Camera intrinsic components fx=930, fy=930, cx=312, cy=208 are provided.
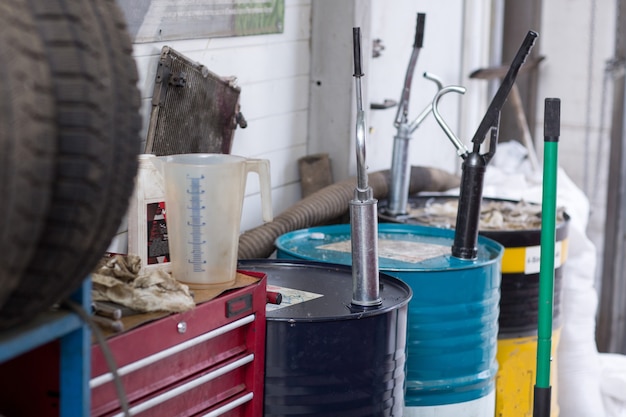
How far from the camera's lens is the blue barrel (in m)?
2.03

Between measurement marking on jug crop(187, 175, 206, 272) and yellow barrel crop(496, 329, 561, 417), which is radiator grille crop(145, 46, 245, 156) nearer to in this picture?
measurement marking on jug crop(187, 175, 206, 272)

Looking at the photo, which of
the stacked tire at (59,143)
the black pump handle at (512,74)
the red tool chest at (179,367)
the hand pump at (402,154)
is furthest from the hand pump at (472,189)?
the stacked tire at (59,143)

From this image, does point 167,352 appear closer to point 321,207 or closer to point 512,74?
point 512,74

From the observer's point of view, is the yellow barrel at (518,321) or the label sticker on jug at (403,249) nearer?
the label sticker on jug at (403,249)

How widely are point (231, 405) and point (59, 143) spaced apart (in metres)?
0.68

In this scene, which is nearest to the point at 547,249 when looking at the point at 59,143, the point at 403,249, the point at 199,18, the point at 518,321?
the point at 403,249

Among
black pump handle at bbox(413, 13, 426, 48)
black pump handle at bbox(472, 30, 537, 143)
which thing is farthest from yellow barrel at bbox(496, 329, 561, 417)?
black pump handle at bbox(413, 13, 426, 48)

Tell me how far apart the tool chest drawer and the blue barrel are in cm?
→ 48

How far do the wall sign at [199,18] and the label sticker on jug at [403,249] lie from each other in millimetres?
623

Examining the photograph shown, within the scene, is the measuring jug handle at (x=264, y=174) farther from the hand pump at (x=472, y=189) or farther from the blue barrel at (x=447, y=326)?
the hand pump at (x=472, y=189)

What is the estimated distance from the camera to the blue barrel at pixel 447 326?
6.65 feet

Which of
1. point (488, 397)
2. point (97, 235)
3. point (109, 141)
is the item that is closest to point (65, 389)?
point (97, 235)

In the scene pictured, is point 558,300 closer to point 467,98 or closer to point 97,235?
point 467,98

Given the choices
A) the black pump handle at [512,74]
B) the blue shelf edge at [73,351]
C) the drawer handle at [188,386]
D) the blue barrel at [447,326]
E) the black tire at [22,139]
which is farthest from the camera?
the black pump handle at [512,74]
